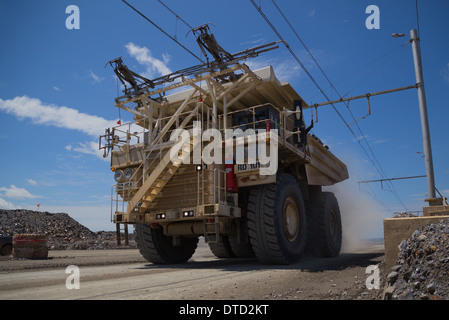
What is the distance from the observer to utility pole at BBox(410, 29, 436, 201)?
12.5 meters

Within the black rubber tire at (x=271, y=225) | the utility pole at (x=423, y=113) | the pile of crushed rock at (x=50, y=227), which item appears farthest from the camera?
the pile of crushed rock at (x=50, y=227)

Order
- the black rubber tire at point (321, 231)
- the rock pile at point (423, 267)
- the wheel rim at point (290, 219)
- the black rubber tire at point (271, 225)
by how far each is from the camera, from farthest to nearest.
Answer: the black rubber tire at point (321, 231) → the wheel rim at point (290, 219) → the black rubber tire at point (271, 225) → the rock pile at point (423, 267)

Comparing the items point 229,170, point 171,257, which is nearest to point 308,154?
point 229,170

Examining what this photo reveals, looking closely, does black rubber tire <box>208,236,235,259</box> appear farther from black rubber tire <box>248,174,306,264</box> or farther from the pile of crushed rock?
the pile of crushed rock

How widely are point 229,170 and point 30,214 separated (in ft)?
118

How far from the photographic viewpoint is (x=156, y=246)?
1117 centimetres

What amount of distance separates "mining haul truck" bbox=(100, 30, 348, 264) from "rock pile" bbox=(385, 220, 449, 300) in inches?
163

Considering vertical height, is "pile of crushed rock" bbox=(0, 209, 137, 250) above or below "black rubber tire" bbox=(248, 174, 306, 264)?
below

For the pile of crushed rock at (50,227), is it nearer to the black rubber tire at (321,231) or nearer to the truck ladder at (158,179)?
the black rubber tire at (321,231)

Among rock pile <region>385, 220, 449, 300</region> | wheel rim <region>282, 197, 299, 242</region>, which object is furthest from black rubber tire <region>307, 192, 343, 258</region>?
rock pile <region>385, 220, 449, 300</region>

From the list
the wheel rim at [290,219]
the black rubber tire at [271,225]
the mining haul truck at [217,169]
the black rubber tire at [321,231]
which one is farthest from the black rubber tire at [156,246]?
the black rubber tire at [321,231]

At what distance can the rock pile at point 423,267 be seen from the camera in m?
4.12

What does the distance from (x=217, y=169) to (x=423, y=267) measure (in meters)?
5.62
